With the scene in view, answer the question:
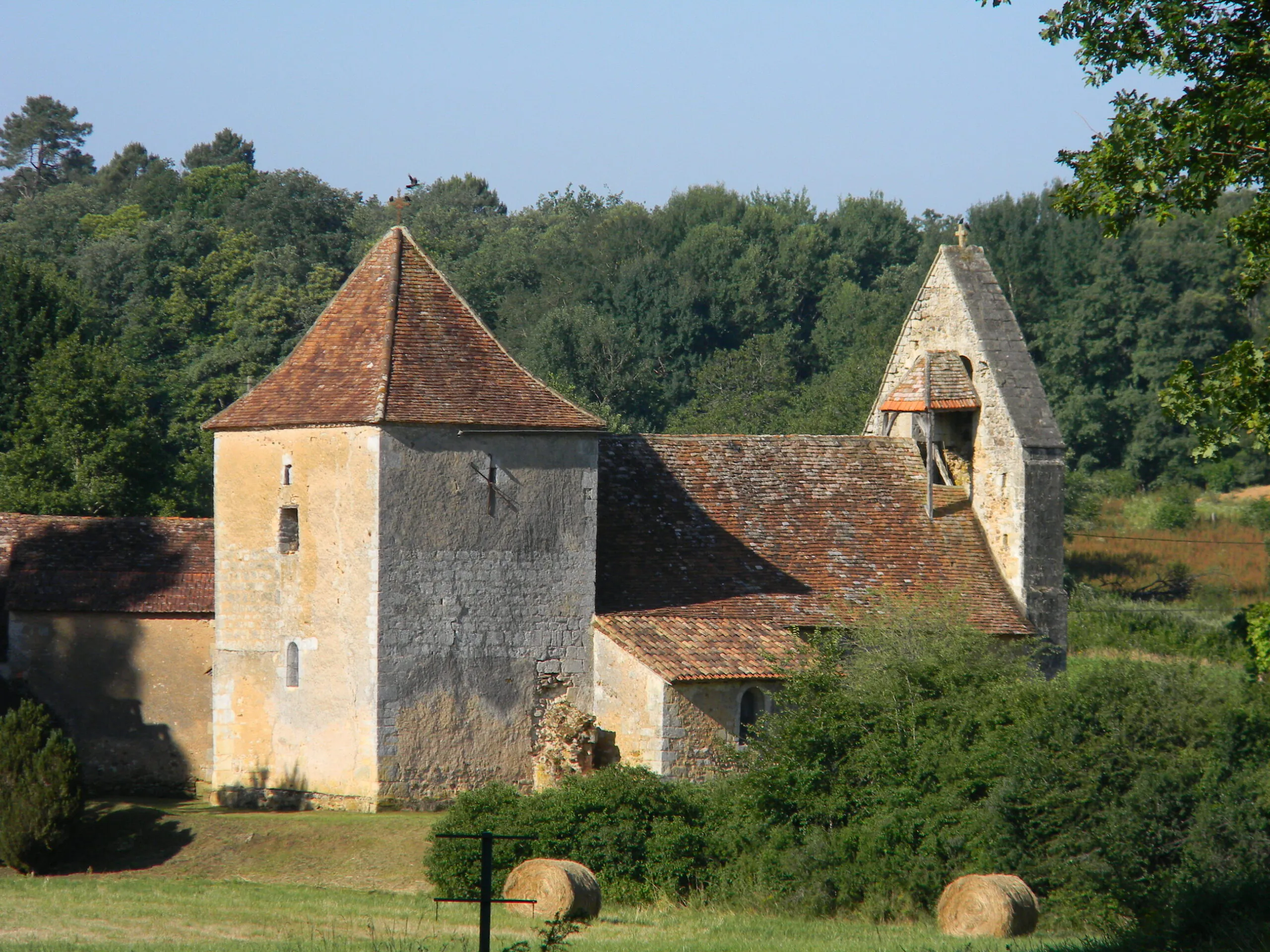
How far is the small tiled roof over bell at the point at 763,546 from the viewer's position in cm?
2556

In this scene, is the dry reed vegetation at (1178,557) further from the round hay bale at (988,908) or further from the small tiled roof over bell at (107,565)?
the round hay bale at (988,908)

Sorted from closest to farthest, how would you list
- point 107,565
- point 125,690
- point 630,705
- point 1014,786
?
1. point 1014,786
2. point 630,705
3. point 125,690
4. point 107,565

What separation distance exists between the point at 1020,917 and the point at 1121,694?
3713 mm

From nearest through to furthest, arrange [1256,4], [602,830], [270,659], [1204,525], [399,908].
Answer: [1256,4]
[399,908]
[602,830]
[270,659]
[1204,525]

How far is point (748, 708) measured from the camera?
2495 centimetres

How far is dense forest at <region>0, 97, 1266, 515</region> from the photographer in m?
52.5

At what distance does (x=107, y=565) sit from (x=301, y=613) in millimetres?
5333

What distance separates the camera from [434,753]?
963 inches

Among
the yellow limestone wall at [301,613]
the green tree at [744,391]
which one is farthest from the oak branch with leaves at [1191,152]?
the green tree at [744,391]

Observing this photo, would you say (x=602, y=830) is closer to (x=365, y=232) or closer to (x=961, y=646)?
(x=961, y=646)

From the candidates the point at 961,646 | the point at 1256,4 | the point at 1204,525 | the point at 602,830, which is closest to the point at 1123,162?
the point at 1256,4

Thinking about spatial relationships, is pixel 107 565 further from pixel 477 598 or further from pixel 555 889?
pixel 555 889

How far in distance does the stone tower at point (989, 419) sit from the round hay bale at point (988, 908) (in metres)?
10.0

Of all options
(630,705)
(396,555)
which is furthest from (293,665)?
(630,705)
